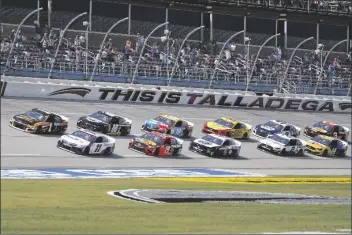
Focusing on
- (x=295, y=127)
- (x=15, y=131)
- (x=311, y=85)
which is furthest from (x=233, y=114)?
(x=15, y=131)

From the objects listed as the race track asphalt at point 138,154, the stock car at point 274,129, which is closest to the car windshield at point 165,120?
the race track asphalt at point 138,154

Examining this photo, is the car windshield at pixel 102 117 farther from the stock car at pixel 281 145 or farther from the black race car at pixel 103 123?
the stock car at pixel 281 145

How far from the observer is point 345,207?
3133 cm

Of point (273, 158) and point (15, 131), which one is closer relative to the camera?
point (15, 131)

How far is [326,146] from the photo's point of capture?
53.6 metres

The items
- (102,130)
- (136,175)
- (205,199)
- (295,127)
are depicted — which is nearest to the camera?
(205,199)

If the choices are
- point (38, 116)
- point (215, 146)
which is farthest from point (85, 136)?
point (215, 146)

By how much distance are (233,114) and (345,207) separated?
2820 centimetres

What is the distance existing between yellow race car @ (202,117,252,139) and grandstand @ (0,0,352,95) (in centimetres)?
605

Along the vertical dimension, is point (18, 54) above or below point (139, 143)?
above

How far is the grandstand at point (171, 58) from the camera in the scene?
52.6 meters

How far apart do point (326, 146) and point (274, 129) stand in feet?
10.3

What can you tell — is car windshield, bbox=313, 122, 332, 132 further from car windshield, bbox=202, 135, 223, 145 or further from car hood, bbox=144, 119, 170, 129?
car hood, bbox=144, 119, 170, 129

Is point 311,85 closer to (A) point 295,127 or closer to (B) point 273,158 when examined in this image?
(A) point 295,127
